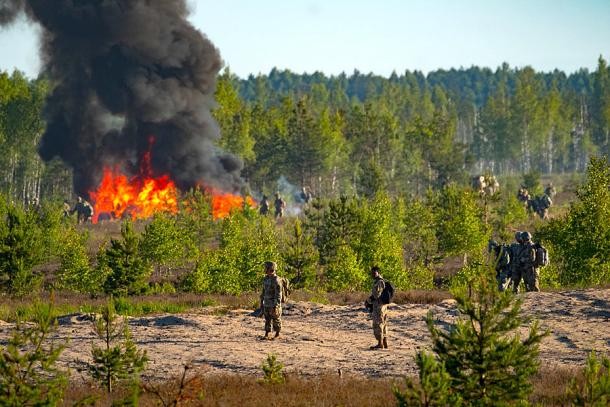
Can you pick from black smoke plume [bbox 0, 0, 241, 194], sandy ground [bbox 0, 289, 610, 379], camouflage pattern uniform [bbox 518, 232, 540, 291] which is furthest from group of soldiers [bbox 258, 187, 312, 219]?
sandy ground [bbox 0, 289, 610, 379]

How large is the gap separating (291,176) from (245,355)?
59873 millimetres

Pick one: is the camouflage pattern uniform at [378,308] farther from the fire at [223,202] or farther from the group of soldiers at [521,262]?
the fire at [223,202]

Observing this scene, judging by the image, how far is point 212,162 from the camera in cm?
6272

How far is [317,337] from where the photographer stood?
67.0ft

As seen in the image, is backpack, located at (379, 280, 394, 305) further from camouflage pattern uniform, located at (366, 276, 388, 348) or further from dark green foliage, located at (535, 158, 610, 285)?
dark green foliage, located at (535, 158, 610, 285)

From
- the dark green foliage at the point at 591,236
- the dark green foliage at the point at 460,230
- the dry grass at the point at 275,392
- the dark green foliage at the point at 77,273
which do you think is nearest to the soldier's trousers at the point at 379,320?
the dry grass at the point at 275,392

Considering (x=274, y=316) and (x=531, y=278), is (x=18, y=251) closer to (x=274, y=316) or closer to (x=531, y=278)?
(x=274, y=316)

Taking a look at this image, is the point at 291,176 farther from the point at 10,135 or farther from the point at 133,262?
the point at 133,262

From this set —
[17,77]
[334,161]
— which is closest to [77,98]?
[17,77]

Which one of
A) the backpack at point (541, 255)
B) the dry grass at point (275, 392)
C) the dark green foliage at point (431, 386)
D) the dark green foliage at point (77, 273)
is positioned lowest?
the dry grass at point (275, 392)

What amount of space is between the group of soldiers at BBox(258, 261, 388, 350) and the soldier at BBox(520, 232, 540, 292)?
711cm

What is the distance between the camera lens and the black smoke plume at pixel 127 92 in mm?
62719

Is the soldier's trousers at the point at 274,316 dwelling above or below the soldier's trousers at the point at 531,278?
below

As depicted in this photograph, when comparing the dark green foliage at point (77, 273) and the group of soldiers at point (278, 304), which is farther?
the dark green foliage at point (77, 273)
